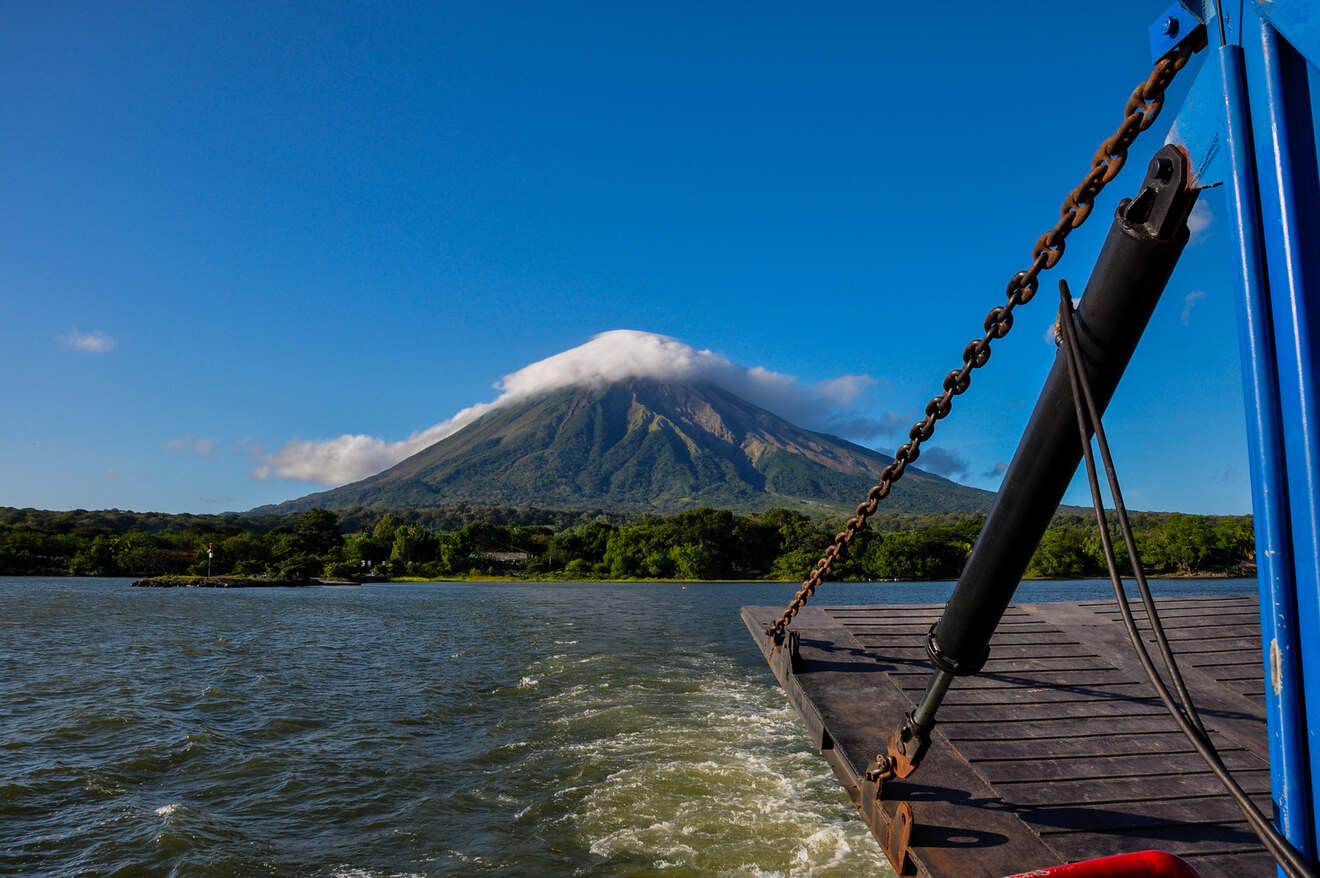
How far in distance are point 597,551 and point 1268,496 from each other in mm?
84222

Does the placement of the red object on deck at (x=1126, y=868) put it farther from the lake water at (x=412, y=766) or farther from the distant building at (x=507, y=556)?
the distant building at (x=507, y=556)

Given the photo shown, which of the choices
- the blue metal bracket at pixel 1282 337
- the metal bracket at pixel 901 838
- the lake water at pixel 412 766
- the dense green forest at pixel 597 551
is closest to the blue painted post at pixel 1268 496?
the blue metal bracket at pixel 1282 337

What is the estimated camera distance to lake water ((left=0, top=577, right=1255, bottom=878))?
6473 millimetres

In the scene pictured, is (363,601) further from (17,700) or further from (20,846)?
(20,846)

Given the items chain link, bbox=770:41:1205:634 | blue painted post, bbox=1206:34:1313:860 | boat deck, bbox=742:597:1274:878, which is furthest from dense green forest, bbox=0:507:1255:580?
blue painted post, bbox=1206:34:1313:860

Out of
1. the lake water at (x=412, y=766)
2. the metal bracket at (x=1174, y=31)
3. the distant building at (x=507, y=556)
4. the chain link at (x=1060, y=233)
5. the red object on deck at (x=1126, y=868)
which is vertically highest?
the metal bracket at (x=1174, y=31)

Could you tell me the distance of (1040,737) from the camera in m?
4.90

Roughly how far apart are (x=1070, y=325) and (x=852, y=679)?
4.24 metres

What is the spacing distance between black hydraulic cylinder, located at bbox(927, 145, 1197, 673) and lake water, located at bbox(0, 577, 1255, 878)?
460 centimetres

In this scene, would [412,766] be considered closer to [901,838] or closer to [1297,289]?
[901,838]

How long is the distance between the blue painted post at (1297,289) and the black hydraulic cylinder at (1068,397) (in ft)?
0.68

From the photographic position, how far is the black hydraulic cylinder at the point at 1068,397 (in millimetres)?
1889

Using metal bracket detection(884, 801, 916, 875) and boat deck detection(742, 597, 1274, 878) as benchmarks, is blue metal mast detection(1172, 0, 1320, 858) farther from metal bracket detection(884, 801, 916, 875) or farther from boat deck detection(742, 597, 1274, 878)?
boat deck detection(742, 597, 1274, 878)

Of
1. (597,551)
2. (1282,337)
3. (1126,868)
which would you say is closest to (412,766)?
(1126,868)
